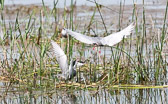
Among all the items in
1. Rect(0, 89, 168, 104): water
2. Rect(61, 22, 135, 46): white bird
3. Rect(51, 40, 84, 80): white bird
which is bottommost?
Rect(0, 89, 168, 104): water

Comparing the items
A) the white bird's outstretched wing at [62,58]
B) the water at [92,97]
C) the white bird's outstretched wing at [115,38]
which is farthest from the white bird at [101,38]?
the water at [92,97]

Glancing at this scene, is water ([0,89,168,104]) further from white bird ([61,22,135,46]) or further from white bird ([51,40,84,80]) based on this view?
white bird ([61,22,135,46])

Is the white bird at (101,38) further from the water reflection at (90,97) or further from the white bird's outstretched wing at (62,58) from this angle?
the water reflection at (90,97)

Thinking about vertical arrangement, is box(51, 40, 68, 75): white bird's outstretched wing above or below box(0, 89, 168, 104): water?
above

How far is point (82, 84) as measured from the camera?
636 cm

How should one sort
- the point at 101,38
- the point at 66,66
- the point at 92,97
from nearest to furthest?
the point at 92,97 → the point at 101,38 → the point at 66,66

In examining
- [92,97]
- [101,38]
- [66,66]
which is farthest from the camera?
[66,66]

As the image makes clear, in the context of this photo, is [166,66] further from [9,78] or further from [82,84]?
[9,78]

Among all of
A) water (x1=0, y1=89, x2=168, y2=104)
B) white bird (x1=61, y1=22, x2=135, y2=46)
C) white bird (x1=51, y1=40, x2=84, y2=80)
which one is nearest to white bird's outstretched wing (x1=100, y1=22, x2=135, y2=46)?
white bird (x1=61, y1=22, x2=135, y2=46)

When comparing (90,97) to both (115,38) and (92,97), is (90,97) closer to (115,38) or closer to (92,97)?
(92,97)

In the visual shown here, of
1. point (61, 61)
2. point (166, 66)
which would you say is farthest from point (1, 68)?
point (166, 66)

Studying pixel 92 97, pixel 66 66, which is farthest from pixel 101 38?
pixel 92 97

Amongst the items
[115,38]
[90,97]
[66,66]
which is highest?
[115,38]

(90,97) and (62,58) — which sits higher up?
(62,58)
